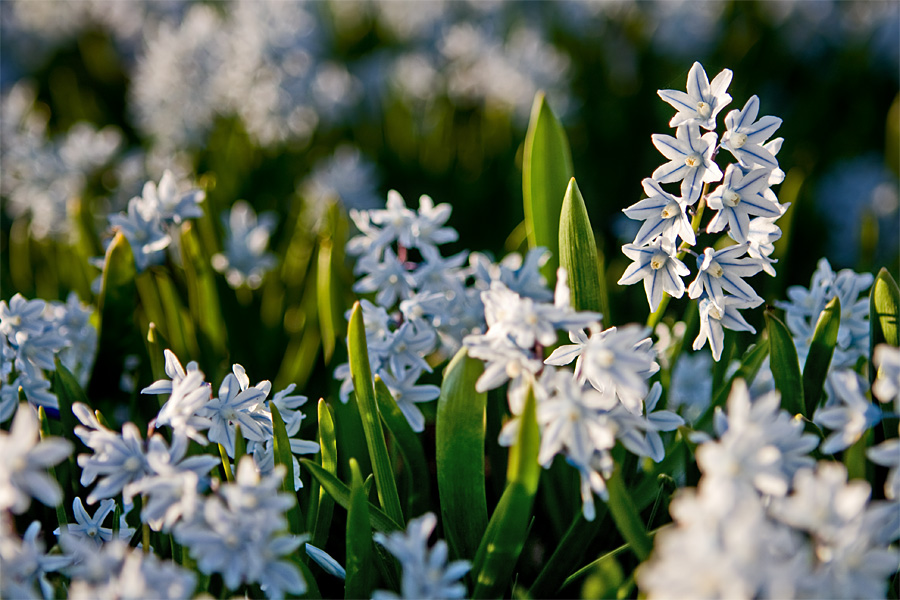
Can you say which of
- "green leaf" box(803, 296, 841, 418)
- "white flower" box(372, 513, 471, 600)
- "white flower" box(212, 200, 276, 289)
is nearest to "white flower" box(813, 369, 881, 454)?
"green leaf" box(803, 296, 841, 418)

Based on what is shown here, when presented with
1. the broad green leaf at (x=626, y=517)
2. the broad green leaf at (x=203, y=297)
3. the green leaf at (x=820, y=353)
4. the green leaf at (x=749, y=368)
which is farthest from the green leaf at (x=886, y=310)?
the broad green leaf at (x=203, y=297)

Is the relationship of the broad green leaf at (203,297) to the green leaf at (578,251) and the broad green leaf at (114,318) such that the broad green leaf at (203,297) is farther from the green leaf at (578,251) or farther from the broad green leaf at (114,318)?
the green leaf at (578,251)

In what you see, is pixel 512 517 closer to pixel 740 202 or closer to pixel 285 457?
pixel 285 457

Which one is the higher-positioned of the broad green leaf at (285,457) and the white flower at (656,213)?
the white flower at (656,213)

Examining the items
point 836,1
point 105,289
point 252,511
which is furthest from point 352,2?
point 252,511

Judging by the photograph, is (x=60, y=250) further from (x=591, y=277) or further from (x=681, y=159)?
(x=681, y=159)
